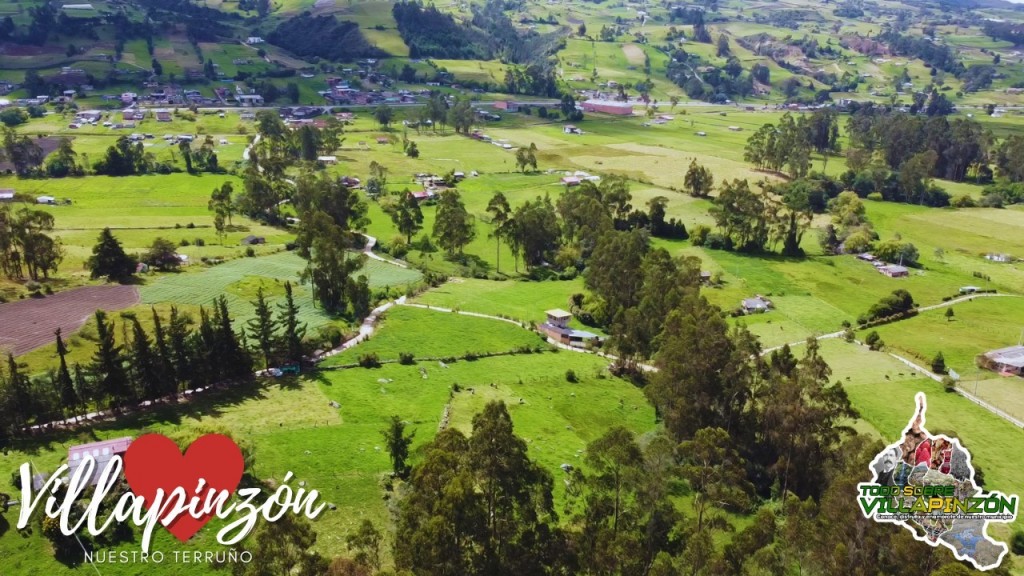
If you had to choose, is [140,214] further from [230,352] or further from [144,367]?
[144,367]

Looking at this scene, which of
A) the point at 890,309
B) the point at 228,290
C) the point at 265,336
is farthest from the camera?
the point at 890,309

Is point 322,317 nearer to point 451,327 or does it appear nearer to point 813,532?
point 451,327

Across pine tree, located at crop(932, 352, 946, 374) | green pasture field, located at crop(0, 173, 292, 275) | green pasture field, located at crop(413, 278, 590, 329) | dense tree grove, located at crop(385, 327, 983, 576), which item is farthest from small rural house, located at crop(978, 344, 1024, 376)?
green pasture field, located at crop(0, 173, 292, 275)

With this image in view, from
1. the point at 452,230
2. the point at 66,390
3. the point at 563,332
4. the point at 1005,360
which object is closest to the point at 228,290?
the point at 66,390

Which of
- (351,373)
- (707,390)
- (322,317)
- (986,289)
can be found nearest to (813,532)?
(707,390)

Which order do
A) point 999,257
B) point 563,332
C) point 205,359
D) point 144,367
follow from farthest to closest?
point 999,257 → point 563,332 → point 205,359 → point 144,367

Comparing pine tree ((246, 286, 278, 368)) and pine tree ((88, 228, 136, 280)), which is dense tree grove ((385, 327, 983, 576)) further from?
pine tree ((88, 228, 136, 280))

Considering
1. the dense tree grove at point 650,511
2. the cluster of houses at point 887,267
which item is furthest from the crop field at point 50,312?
the cluster of houses at point 887,267
